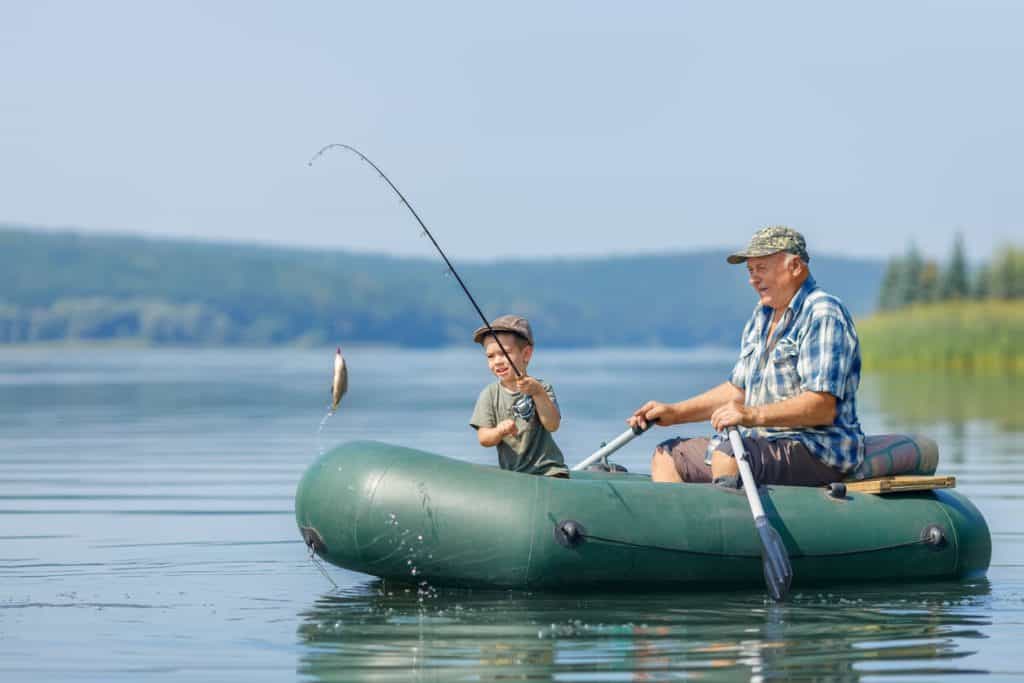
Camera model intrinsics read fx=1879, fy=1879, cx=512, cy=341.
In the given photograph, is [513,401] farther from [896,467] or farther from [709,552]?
[896,467]

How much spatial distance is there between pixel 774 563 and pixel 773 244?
1.58 metres

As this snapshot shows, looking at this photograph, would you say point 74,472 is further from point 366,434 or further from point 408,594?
point 408,594

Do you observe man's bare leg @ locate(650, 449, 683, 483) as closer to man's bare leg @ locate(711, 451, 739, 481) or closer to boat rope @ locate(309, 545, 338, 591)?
man's bare leg @ locate(711, 451, 739, 481)

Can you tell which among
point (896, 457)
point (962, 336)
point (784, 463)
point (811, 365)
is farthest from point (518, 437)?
point (962, 336)

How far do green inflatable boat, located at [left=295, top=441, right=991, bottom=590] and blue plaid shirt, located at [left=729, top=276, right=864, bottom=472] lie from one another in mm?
262

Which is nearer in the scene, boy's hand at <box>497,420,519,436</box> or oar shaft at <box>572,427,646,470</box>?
boy's hand at <box>497,420,519,436</box>

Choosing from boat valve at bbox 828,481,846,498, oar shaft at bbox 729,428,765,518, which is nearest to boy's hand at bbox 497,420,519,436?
oar shaft at bbox 729,428,765,518

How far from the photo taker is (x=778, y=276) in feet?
30.0

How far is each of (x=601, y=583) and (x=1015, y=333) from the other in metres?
37.8

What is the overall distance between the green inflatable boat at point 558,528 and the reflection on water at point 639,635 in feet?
0.42

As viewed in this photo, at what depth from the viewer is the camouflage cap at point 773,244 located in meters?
9.13

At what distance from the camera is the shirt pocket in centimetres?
909

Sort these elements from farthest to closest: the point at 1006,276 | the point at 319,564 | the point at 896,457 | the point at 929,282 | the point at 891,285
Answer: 1. the point at 891,285
2. the point at 929,282
3. the point at 1006,276
4. the point at 319,564
5. the point at 896,457

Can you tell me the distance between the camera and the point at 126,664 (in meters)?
7.01
